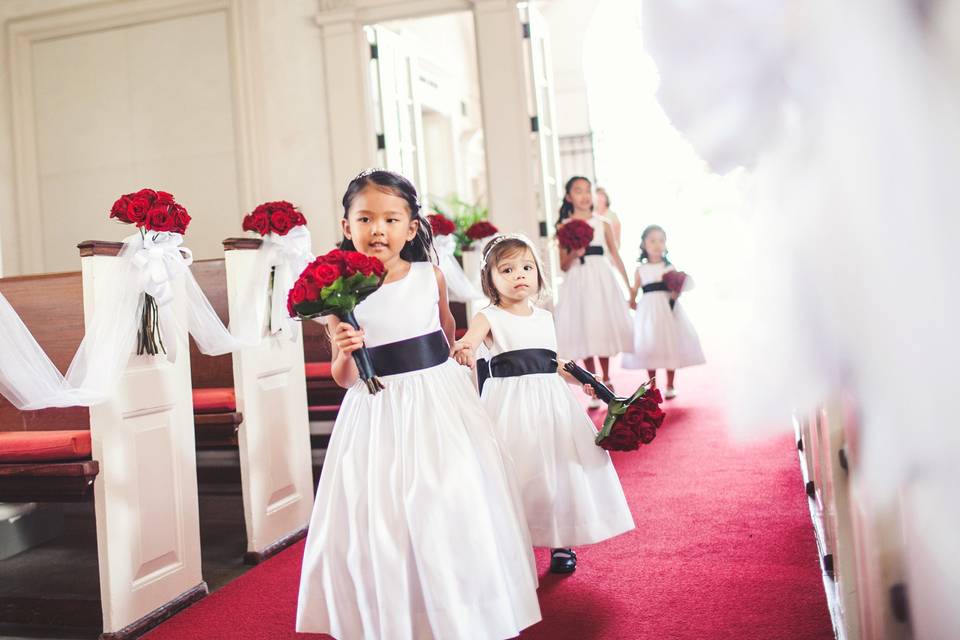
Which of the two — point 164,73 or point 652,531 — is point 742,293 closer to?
point 652,531

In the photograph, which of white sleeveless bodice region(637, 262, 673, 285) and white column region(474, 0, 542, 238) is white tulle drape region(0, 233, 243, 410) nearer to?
white sleeveless bodice region(637, 262, 673, 285)

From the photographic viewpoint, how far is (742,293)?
59 cm

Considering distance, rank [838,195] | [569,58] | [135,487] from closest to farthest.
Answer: [838,195] < [135,487] < [569,58]

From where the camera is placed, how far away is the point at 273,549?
12.3ft

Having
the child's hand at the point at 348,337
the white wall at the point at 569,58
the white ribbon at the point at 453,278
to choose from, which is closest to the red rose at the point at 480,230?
the white ribbon at the point at 453,278

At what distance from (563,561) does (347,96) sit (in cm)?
649

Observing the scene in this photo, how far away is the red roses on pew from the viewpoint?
3.03 m

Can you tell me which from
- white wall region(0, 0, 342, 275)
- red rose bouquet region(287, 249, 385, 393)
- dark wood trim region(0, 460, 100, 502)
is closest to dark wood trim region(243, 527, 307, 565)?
dark wood trim region(0, 460, 100, 502)

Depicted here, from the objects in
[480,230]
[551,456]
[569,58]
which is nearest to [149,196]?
[551,456]

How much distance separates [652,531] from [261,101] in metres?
6.71

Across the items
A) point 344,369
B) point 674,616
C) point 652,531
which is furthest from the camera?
point 652,531

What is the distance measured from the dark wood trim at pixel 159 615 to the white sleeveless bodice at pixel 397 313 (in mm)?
1354

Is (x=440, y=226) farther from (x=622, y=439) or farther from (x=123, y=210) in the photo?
(x=622, y=439)

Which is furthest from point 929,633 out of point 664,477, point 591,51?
point 591,51
